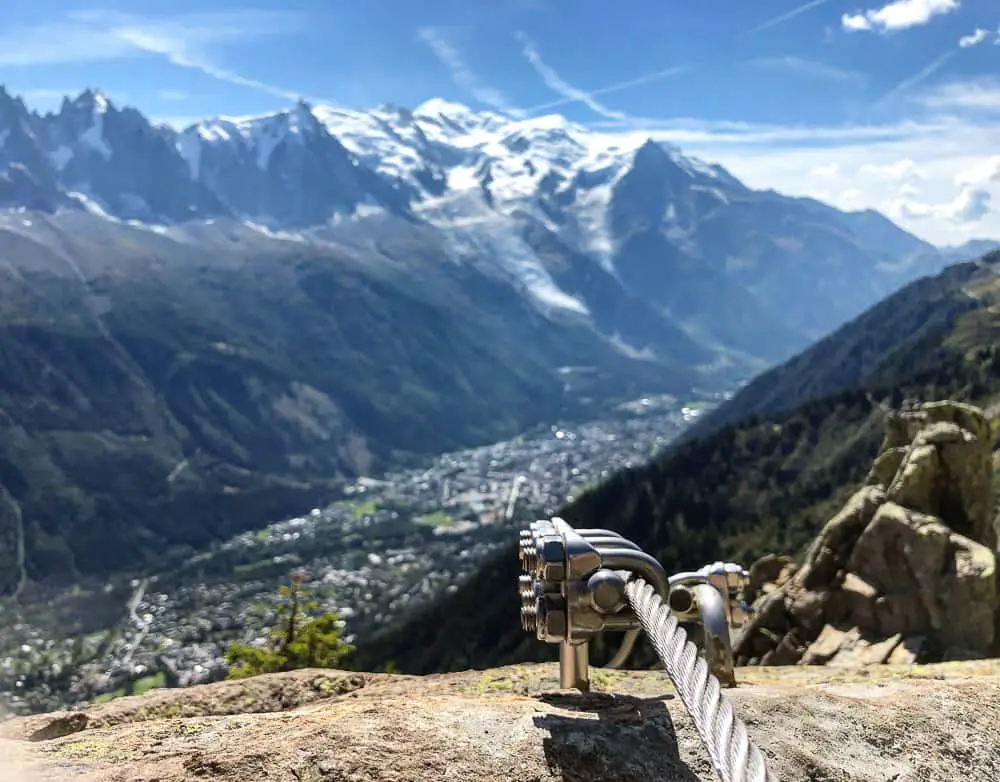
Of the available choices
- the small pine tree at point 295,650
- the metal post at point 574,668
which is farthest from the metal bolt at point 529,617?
the small pine tree at point 295,650

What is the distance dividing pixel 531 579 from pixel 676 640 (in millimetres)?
1977

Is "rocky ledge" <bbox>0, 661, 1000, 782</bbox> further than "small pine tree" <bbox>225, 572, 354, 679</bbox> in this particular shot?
No

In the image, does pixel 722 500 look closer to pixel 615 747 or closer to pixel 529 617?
pixel 529 617

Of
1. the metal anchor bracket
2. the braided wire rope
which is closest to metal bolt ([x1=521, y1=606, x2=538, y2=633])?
the metal anchor bracket

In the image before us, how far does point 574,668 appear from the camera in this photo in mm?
7754

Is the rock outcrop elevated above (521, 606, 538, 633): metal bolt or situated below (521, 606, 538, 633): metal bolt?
below

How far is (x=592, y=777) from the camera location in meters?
6.18

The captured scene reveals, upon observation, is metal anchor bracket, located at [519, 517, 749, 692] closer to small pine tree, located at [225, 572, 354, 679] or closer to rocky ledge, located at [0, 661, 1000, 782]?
rocky ledge, located at [0, 661, 1000, 782]

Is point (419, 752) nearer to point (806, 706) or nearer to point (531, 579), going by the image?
point (531, 579)

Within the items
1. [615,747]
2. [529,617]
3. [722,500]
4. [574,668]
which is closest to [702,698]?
[615,747]

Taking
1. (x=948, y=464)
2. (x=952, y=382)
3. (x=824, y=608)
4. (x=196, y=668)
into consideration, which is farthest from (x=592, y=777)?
(x=196, y=668)

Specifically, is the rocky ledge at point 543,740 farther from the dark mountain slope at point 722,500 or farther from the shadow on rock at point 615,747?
the dark mountain slope at point 722,500

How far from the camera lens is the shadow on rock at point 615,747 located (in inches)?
245

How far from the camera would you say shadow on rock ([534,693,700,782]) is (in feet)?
20.4
